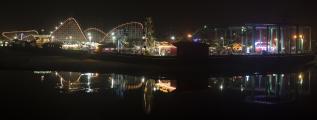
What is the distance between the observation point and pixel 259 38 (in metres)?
57.7

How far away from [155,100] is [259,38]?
150ft

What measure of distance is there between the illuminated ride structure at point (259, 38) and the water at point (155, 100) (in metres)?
28.9

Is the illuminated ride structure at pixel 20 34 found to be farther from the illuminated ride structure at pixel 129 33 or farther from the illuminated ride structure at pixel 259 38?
the illuminated ride structure at pixel 259 38

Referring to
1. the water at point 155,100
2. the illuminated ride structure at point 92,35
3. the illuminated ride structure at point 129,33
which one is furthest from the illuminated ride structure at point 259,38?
the water at point 155,100

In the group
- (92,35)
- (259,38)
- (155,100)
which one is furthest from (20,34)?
(155,100)

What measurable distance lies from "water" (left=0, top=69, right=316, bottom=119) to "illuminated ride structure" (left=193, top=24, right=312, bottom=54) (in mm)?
28893

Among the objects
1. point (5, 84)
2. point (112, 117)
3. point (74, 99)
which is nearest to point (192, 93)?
point (74, 99)

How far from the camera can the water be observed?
37.9ft

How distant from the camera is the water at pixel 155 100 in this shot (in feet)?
37.9

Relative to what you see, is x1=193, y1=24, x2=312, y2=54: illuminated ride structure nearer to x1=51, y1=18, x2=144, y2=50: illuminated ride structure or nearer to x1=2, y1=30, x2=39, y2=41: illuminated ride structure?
x1=51, y1=18, x2=144, y2=50: illuminated ride structure

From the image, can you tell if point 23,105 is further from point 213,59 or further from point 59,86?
point 213,59

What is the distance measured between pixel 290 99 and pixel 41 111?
25.6 feet

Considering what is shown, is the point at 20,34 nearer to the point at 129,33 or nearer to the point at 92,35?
the point at 92,35

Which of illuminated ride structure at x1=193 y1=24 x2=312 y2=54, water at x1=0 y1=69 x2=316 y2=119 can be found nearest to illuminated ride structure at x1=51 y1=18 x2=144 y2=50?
illuminated ride structure at x1=193 y1=24 x2=312 y2=54
